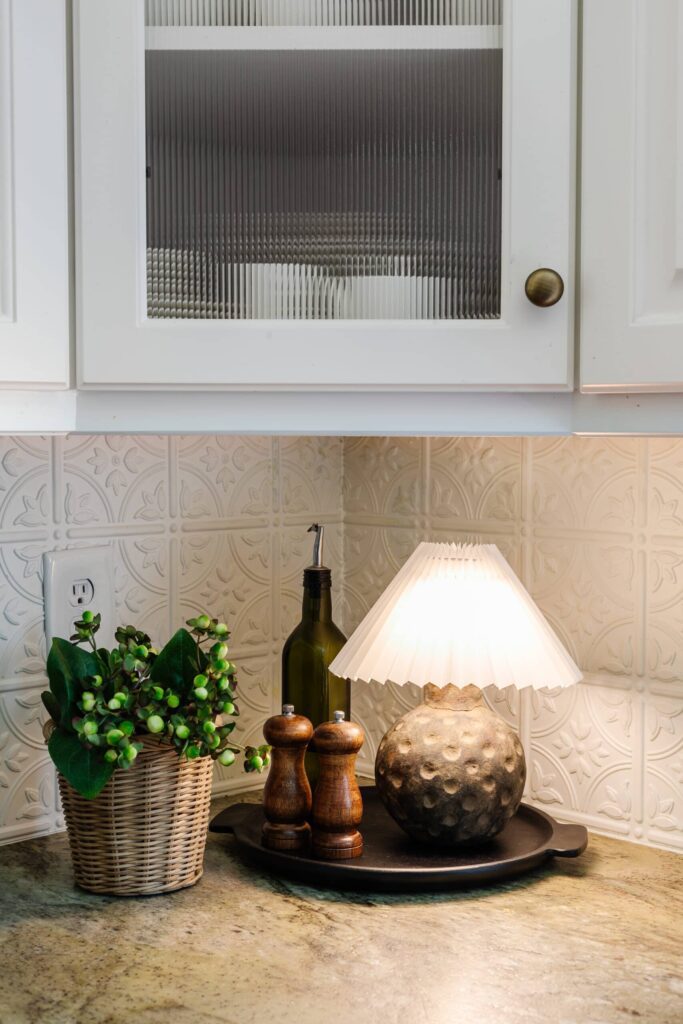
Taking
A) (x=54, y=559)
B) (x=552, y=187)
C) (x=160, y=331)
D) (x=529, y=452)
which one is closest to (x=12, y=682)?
(x=54, y=559)

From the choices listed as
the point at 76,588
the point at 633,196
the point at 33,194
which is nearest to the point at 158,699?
the point at 76,588

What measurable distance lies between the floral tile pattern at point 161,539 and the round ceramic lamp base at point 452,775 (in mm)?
368

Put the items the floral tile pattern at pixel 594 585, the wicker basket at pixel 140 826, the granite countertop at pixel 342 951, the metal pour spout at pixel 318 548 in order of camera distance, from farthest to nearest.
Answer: the metal pour spout at pixel 318 548 < the floral tile pattern at pixel 594 585 < the wicker basket at pixel 140 826 < the granite countertop at pixel 342 951

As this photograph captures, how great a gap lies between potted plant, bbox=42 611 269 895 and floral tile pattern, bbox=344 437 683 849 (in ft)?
1.37

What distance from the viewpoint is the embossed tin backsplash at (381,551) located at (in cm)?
139

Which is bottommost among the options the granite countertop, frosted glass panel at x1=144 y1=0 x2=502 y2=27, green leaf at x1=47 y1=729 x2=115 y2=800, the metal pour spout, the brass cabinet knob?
the granite countertop

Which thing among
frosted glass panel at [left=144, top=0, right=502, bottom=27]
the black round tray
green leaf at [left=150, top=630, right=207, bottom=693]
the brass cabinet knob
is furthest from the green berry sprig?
frosted glass panel at [left=144, top=0, right=502, bottom=27]

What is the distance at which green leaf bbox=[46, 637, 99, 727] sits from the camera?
123cm

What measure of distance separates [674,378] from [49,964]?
72 centimetres

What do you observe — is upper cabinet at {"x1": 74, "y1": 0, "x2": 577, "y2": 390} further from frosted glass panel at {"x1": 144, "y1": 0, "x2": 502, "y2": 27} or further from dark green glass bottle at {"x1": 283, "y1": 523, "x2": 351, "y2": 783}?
dark green glass bottle at {"x1": 283, "y1": 523, "x2": 351, "y2": 783}

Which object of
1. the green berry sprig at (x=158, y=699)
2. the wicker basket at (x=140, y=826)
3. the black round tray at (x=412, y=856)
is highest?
the green berry sprig at (x=158, y=699)

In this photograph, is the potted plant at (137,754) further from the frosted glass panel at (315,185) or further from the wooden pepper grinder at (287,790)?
the frosted glass panel at (315,185)

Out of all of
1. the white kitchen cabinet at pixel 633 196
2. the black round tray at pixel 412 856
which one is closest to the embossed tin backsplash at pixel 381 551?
the black round tray at pixel 412 856

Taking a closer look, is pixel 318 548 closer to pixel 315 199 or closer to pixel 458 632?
pixel 458 632
